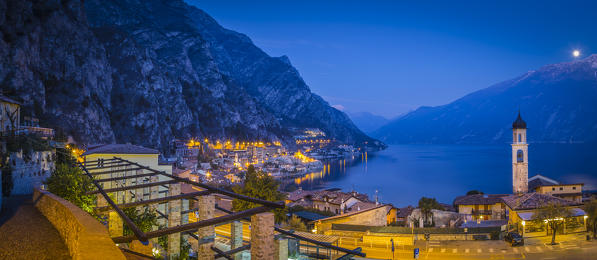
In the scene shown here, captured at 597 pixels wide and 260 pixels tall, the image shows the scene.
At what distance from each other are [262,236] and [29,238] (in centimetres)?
587

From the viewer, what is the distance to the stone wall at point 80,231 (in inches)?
164

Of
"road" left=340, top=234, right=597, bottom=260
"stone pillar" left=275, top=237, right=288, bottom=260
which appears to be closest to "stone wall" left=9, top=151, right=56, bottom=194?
"stone pillar" left=275, top=237, right=288, bottom=260

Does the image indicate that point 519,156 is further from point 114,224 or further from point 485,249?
point 114,224

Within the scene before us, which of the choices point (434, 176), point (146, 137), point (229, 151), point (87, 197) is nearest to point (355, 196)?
point (87, 197)

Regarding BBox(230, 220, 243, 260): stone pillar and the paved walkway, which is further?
BBox(230, 220, 243, 260): stone pillar

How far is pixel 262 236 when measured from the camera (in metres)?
6.59

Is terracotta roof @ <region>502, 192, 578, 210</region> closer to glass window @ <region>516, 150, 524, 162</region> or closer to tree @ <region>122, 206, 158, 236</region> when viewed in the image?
glass window @ <region>516, 150, 524, 162</region>

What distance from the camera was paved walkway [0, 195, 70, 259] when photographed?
699 cm

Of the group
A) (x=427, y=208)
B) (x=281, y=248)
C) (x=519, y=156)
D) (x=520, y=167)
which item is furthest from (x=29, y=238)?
→ (x=519, y=156)

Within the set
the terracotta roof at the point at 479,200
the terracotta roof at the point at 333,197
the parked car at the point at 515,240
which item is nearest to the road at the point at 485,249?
the parked car at the point at 515,240

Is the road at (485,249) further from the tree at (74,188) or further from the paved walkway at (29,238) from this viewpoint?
the paved walkway at (29,238)

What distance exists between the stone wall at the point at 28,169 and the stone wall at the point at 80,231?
10.5 m

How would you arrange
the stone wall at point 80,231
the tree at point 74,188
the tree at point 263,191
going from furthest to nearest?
the tree at point 263,191, the tree at point 74,188, the stone wall at point 80,231

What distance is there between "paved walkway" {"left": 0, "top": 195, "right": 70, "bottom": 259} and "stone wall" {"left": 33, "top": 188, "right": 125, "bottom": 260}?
0.58 ft
